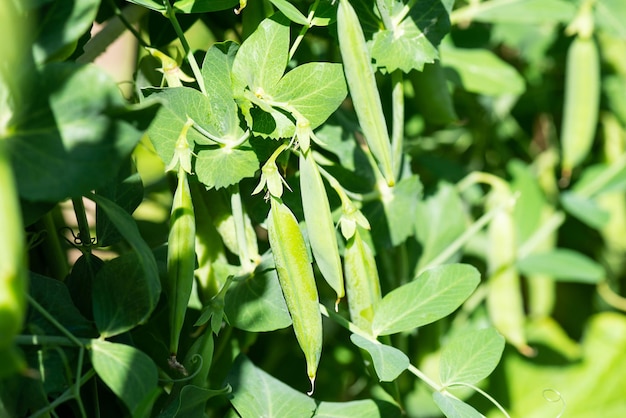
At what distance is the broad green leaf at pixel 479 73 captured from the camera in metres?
0.78

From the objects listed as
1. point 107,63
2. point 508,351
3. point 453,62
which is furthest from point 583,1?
point 107,63

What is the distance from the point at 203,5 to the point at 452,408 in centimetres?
33

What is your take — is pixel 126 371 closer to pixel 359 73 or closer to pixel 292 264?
pixel 292 264

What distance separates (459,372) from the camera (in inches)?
21.0

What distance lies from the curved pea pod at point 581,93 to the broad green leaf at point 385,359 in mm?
502

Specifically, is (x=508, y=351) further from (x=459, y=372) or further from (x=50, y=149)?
(x=50, y=149)

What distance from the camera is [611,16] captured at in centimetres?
88

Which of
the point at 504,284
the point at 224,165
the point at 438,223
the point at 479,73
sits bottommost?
the point at 504,284

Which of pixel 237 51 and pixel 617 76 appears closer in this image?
pixel 237 51

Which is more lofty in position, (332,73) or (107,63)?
(332,73)

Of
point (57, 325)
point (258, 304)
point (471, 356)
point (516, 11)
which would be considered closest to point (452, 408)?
point (471, 356)

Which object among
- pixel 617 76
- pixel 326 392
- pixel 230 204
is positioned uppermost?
pixel 230 204

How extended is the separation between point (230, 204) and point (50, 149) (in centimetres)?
20

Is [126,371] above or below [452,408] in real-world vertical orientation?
above
